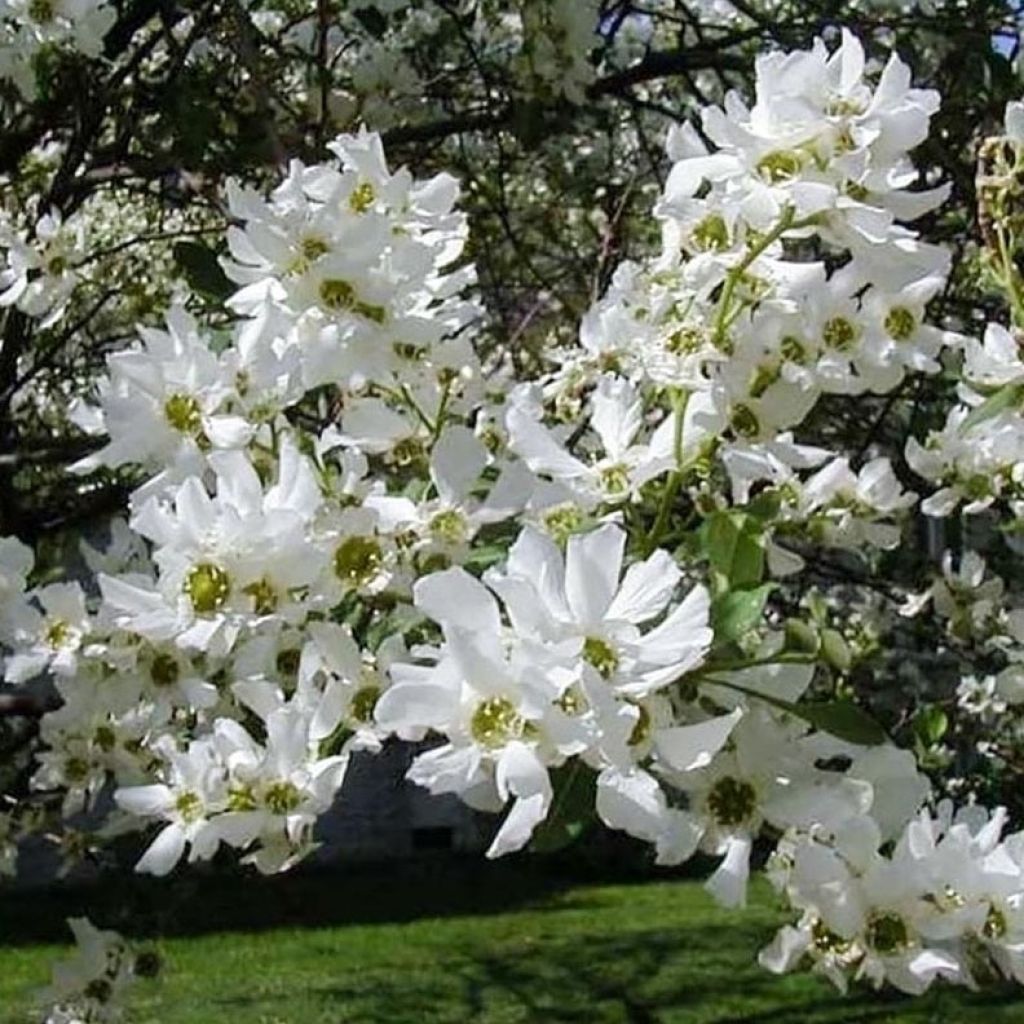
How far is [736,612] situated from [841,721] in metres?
0.08

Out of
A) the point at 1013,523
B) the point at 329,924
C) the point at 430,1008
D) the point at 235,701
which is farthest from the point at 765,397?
the point at 329,924

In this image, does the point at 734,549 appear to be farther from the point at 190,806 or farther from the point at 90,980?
the point at 90,980

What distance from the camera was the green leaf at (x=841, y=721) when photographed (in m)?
1.10

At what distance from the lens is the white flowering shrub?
1.01 metres

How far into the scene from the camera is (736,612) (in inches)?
43.4

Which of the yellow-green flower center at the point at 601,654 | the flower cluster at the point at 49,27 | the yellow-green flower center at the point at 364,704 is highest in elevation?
the flower cluster at the point at 49,27

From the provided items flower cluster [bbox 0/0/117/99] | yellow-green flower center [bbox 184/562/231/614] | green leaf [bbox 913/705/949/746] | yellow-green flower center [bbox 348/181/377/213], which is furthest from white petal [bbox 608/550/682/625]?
flower cluster [bbox 0/0/117/99]

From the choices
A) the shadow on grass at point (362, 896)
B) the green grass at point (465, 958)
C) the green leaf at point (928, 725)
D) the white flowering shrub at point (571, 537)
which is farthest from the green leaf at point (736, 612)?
the shadow on grass at point (362, 896)

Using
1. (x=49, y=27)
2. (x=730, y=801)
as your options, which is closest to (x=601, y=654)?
(x=730, y=801)

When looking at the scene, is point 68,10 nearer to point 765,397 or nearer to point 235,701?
point 235,701

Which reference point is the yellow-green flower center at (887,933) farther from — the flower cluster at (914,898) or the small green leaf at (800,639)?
the small green leaf at (800,639)

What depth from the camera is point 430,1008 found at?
6.87 metres

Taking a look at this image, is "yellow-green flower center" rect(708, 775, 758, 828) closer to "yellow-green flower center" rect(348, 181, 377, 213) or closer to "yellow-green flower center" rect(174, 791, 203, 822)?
"yellow-green flower center" rect(174, 791, 203, 822)

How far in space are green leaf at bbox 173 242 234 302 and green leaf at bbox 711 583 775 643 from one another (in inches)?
22.8
